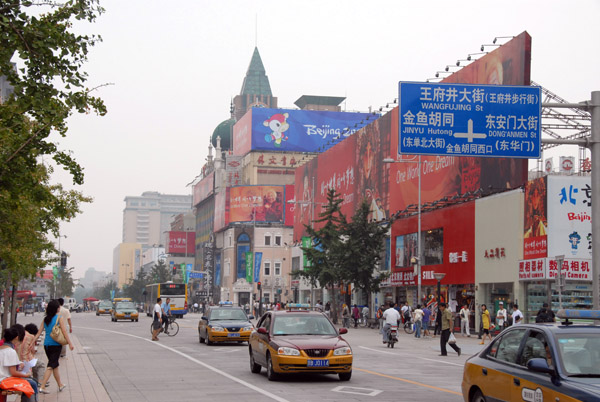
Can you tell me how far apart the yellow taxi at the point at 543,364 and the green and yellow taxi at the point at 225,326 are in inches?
823

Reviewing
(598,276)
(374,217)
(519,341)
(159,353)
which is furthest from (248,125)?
(519,341)

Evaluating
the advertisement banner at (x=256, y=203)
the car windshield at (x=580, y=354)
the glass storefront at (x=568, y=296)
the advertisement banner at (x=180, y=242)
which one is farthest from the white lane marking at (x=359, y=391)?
the advertisement banner at (x=180, y=242)

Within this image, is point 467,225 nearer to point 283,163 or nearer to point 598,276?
point 598,276

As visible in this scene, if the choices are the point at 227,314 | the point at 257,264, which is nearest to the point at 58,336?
the point at 227,314

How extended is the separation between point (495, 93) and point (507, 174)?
22.9 metres

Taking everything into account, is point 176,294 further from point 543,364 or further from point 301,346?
point 543,364

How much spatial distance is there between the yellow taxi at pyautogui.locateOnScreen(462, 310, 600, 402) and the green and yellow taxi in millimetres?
20905

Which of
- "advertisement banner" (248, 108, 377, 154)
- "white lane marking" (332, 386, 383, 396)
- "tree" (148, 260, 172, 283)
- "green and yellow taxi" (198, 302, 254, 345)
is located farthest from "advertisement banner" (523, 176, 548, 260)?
"tree" (148, 260, 172, 283)

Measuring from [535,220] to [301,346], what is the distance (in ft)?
89.0

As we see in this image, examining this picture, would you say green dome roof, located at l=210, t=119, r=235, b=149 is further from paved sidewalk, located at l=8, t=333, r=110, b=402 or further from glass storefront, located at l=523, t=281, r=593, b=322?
paved sidewalk, located at l=8, t=333, r=110, b=402

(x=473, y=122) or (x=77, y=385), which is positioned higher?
(x=473, y=122)

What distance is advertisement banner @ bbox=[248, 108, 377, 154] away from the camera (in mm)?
126188

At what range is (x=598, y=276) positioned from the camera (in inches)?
800

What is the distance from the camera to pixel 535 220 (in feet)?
138
